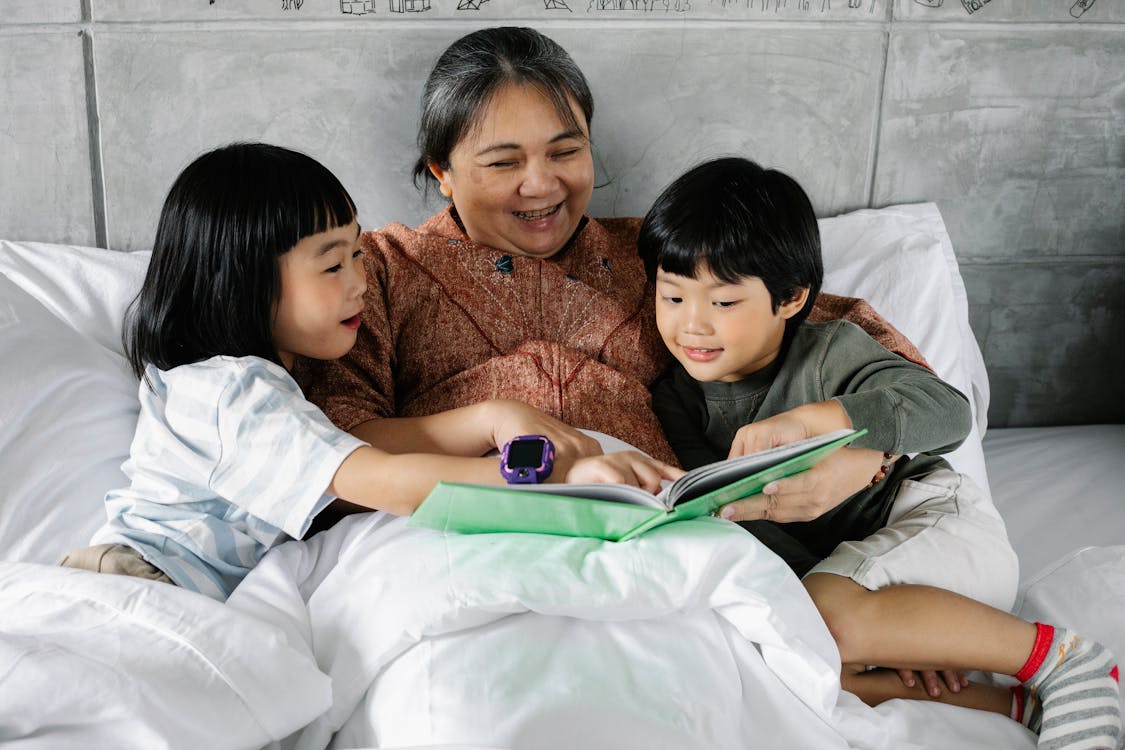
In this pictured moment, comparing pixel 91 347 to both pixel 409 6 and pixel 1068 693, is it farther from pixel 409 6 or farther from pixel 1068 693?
pixel 1068 693

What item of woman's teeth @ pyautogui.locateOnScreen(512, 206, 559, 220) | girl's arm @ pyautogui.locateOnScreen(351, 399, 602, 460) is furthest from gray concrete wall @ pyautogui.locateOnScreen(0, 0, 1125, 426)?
girl's arm @ pyautogui.locateOnScreen(351, 399, 602, 460)

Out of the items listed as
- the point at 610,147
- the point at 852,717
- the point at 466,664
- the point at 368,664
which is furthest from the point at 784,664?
the point at 610,147

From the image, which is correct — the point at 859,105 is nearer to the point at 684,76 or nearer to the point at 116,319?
the point at 684,76

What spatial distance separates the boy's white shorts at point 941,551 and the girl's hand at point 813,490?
9cm

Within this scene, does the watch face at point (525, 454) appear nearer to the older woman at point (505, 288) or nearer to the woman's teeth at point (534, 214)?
the older woman at point (505, 288)

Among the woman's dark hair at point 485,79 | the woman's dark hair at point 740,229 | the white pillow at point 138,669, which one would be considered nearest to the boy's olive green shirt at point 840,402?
the woman's dark hair at point 740,229

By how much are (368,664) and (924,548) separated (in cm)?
77

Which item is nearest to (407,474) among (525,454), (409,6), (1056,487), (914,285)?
(525,454)

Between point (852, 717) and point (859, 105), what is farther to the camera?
point (859, 105)

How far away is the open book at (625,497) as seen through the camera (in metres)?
1.04

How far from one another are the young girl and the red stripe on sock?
0.54 m

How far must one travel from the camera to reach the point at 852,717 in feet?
3.77

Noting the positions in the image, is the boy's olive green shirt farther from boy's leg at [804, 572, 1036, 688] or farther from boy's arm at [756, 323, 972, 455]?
boy's leg at [804, 572, 1036, 688]

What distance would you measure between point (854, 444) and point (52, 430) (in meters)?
1.13
